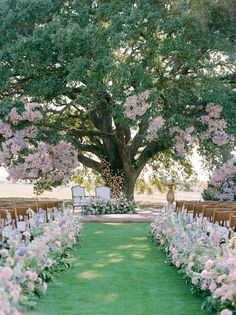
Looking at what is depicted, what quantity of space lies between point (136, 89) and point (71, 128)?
4.73m

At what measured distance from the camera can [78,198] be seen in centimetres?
2058

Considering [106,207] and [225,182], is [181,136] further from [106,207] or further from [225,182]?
[106,207]

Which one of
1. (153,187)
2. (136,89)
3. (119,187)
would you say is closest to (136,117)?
(136,89)

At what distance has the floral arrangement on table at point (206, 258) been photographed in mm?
5516

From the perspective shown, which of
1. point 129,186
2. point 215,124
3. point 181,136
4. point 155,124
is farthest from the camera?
point 129,186

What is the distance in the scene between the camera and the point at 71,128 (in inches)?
895

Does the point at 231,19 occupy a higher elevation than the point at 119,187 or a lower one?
higher

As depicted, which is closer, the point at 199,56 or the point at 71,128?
the point at 199,56

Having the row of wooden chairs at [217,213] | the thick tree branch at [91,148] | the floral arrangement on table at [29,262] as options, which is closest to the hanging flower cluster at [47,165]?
the thick tree branch at [91,148]

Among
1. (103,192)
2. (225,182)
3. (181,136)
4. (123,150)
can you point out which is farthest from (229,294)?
(123,150)

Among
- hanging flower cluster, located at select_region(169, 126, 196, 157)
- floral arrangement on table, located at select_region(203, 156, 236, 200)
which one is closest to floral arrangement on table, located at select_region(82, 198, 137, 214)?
hanging flower cluster, located at select_region(169, 126, 196, 157)

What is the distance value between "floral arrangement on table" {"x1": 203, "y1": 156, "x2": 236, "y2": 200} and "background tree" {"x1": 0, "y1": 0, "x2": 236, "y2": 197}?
61cm

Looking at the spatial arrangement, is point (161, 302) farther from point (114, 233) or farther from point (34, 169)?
point (34, 169)

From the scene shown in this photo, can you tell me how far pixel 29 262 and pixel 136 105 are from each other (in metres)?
12.0
